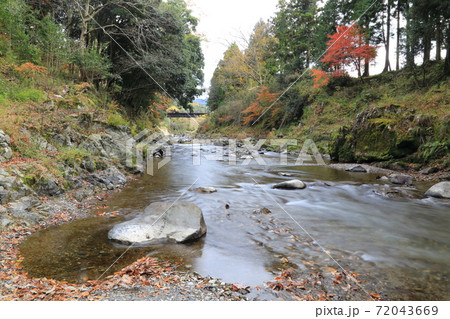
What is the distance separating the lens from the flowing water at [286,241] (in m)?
3.17

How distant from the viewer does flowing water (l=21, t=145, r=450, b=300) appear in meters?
3.17

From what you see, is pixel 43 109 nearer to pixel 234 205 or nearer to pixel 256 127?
pixel 234 205

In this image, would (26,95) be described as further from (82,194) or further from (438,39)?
(438,39)

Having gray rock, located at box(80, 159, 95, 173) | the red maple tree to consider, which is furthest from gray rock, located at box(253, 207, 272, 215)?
the red maple tree

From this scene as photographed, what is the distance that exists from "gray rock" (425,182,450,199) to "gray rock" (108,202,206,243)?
6.08 m

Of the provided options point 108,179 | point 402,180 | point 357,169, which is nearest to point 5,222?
point 108,179

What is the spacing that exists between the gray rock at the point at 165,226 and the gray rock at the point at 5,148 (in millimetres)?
3088

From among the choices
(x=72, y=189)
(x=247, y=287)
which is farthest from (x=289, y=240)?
(x=72, y=189)

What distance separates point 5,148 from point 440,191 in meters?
10.2

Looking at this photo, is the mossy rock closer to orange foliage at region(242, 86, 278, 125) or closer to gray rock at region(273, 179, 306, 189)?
gray rock at region(273, 179, 306, 189)

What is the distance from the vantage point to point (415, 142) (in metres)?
9.94

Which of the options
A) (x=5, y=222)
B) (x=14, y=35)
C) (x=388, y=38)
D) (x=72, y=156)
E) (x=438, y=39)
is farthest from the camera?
(x=388, y=38)

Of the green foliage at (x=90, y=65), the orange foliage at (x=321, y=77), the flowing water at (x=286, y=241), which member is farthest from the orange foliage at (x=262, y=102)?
the flowing water at (x=286, y=241)

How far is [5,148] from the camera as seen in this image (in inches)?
210
